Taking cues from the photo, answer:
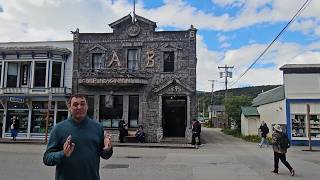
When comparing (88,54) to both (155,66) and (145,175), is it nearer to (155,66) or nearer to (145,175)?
(155,66)

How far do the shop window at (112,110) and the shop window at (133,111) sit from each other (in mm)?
726

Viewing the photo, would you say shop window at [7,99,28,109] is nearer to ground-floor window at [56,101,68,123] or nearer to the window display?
ground-floor window at [56,101,68,123]

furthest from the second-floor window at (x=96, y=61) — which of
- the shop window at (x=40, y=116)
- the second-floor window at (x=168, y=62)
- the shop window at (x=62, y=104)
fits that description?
the second-floor window at (x=168, y=62)

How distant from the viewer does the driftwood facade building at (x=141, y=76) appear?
91.0 ft

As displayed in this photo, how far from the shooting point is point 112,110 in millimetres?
28516

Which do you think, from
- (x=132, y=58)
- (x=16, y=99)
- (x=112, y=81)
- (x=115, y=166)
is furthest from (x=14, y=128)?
(x=115, y=166)

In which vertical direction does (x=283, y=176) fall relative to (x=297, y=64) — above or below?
below

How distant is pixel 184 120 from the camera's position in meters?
28.4

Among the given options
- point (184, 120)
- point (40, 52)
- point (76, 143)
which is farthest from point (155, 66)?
point (76, 143)

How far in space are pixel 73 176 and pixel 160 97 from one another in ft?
77.9

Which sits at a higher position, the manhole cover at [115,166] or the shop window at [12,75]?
the shop window at [12,75]

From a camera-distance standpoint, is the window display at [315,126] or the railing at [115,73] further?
the railing at [115,73]

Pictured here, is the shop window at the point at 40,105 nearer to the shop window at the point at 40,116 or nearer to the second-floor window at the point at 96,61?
the shop window at the point at 40,116

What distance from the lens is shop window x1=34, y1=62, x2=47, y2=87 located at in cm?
2905
